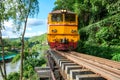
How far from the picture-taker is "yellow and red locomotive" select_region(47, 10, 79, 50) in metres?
17.9

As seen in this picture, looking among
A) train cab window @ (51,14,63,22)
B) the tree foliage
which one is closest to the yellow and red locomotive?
train cab window @ (51,14,63,22)

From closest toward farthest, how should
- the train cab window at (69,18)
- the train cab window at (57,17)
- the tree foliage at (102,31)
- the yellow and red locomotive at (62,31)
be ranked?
1. the yellow and red locomotive at (62,31)
2. the train cab window at (57,17)
3. the train cab window at (69,18)
4. the tree foliage at (102,31)

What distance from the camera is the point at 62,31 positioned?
18.1 meters

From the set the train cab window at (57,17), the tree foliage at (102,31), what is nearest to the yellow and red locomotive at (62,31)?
the train cab window at (57,17)

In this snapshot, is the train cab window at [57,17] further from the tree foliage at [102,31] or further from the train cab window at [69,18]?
the tree foliage at [102,31]

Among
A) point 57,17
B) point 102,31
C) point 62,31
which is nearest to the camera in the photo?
point 62,31

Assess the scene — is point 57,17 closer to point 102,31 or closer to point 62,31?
point 62,31

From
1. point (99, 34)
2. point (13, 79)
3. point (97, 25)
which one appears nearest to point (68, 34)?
point (99, 34)

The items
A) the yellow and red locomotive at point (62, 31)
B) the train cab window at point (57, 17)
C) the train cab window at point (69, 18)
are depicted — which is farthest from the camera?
the train cab window at point (69, 18)

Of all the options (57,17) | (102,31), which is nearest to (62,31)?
(57,17)

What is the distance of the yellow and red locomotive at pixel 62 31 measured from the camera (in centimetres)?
1788

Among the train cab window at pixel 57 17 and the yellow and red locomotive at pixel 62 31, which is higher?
the train cab window at pixel 57 17

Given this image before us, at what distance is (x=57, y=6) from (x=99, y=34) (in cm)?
1977

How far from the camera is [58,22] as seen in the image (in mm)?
18234
